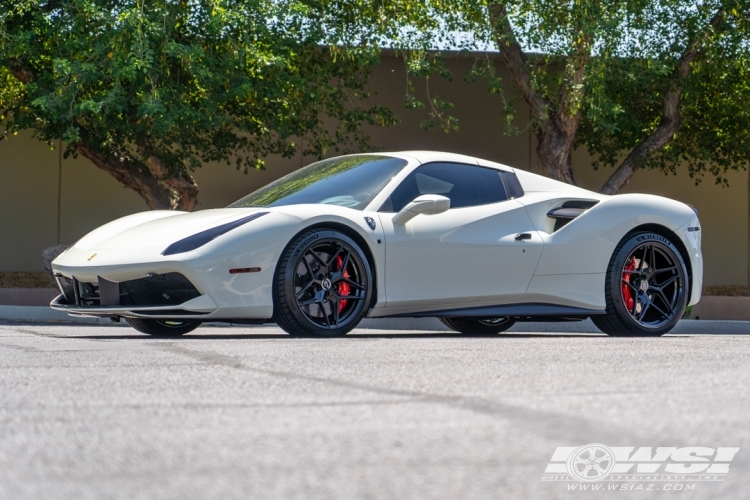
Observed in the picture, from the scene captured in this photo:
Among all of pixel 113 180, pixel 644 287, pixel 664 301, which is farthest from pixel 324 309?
pixel 113 180

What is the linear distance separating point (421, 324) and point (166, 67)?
4806 mm

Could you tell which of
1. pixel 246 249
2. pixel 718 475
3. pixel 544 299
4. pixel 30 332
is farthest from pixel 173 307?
pixel 718 475

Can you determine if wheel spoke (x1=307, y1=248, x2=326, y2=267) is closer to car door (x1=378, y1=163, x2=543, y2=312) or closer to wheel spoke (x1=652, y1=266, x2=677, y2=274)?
car door (x1=378, y1=163, x2=543, y2=312)

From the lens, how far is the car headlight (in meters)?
6.63

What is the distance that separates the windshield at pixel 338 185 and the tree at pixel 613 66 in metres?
7.09

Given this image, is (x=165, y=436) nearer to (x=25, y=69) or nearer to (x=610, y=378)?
(x=610, y=378)

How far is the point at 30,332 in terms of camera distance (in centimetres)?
826

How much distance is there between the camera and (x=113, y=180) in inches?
789

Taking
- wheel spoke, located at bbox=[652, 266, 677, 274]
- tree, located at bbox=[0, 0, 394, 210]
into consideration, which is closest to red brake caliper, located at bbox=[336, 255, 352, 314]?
wheel spoke, located at bbox=[652, 266, 677, 274]

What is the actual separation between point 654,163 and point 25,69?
10.4m

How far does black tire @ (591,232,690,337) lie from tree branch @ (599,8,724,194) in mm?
9529

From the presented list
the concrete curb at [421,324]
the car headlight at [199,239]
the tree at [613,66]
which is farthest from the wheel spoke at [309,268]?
the tree at [613,66]

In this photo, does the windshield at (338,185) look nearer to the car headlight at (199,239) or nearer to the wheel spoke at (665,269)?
the car headlight at (199,239)
